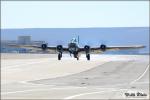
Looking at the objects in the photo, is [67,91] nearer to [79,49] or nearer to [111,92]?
[111,92]

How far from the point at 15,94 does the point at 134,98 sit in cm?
698

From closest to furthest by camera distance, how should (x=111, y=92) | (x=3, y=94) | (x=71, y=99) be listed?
(x=71, y=99) < (x=3, y=94) < (x=111, y=92)

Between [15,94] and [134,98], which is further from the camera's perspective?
[15,94]

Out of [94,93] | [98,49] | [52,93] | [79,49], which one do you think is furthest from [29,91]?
[98,49]

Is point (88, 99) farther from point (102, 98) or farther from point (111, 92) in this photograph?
point (111, 92)

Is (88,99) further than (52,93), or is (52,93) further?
(52,93)

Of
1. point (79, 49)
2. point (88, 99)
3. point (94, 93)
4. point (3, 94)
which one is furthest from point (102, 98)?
point (79, 49)

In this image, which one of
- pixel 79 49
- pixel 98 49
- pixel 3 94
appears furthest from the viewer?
pixel 98 49

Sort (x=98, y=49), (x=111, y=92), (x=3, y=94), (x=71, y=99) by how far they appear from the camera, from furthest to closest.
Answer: (x=98, y=49) < (x=111, y=92) < (x=3, y=94) < (x=71, y=99)

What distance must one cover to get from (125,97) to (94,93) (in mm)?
3407

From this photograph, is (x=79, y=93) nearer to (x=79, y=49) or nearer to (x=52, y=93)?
(x=52, y=93)

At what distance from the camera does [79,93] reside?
32844 millimetres

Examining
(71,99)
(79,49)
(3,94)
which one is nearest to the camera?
(71,99)

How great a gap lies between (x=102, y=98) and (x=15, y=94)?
5.31 m
